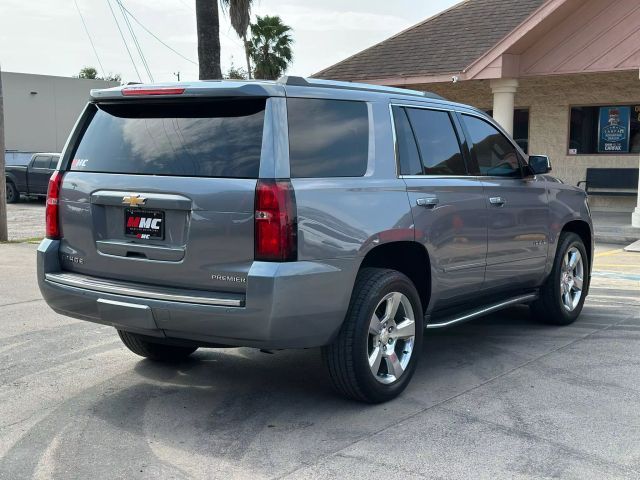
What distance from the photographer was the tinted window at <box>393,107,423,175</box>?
201 inches

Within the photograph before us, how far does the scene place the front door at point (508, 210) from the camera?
5.87 meters

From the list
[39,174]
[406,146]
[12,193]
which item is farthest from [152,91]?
[12,193]

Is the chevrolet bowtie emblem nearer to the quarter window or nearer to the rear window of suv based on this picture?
the rear window of suv

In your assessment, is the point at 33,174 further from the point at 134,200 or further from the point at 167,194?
the point at 167,194

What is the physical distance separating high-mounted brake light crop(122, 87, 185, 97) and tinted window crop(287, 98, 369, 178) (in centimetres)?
67

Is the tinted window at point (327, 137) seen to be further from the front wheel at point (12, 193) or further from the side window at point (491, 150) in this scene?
the front wheel at point (12, 193)

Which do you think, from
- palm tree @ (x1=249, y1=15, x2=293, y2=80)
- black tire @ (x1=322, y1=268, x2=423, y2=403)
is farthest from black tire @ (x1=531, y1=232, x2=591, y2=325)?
palm tree @ (x1=249, y1=15, x2=293, y2=80)

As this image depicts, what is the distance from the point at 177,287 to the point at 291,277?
2.36 feet

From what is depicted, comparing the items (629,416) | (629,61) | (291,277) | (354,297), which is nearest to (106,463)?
(291,277)

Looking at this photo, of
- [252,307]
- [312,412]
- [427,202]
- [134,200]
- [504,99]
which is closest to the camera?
[252,307]

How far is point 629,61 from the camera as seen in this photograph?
544 inches

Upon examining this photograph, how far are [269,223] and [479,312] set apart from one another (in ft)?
7.52

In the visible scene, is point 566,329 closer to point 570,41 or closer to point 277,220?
point 277,220

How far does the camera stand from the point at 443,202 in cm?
528
